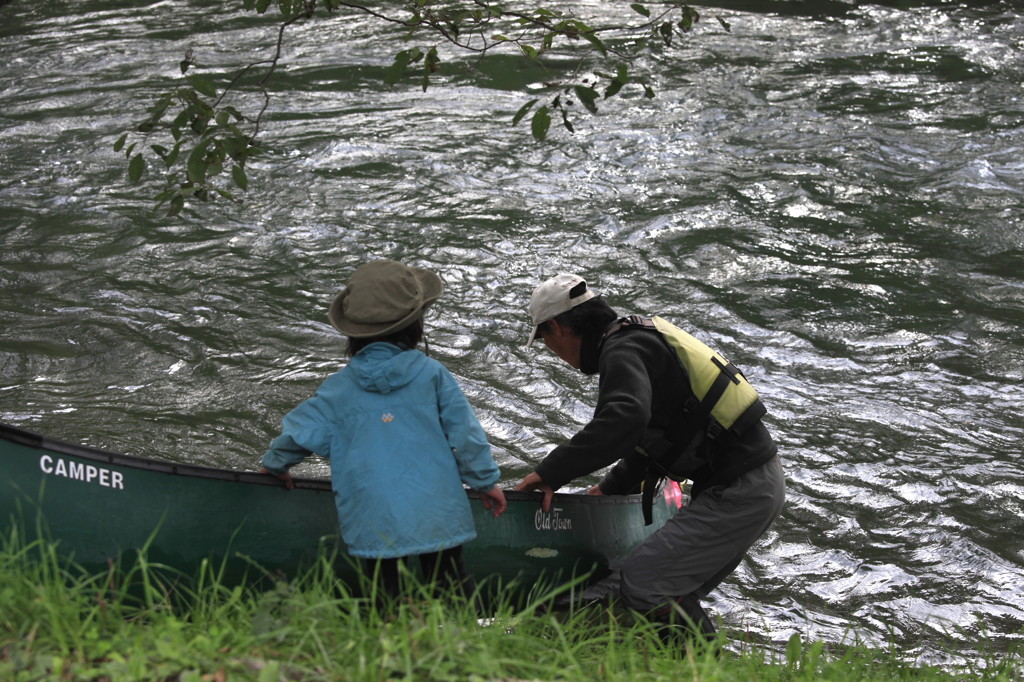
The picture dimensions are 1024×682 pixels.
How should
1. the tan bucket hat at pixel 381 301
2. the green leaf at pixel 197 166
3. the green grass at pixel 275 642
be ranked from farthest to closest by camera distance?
the green leaf at pixel 197 166 → the tan bucket hat at pixel 381 301 → the green grass at pixel 275 642

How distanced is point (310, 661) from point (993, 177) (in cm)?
1079

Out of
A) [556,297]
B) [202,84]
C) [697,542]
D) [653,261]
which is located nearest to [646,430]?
[697,542]

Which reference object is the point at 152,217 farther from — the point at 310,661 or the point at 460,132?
the point at 310,661

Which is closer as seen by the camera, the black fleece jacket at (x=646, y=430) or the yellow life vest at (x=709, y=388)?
the black fleece jacket at (x=646, y=430)

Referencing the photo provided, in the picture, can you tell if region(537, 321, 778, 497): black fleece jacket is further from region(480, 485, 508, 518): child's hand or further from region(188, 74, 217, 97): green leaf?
region(188, 74, 217, 97): green leaf

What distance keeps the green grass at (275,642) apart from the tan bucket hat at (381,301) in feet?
3.17

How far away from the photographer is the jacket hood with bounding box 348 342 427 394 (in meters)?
4.10

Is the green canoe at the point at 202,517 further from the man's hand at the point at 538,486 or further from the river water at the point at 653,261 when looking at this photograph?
the river water at the point at 653,261

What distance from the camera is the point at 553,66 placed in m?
15.9

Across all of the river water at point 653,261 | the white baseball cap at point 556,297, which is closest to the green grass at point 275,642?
the white baseball cap at point 556,297

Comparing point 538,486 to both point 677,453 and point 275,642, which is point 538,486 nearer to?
point 677,453

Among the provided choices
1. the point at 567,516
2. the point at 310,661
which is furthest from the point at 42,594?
the point at 567,516

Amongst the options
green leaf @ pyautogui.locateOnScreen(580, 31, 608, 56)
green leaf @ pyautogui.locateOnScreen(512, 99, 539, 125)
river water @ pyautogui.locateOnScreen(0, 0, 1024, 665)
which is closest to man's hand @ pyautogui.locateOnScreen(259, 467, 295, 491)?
green leaf @ pyautogui.locateOnScreen(512, 99, 539, 125)

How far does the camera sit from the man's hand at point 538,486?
4.71m
